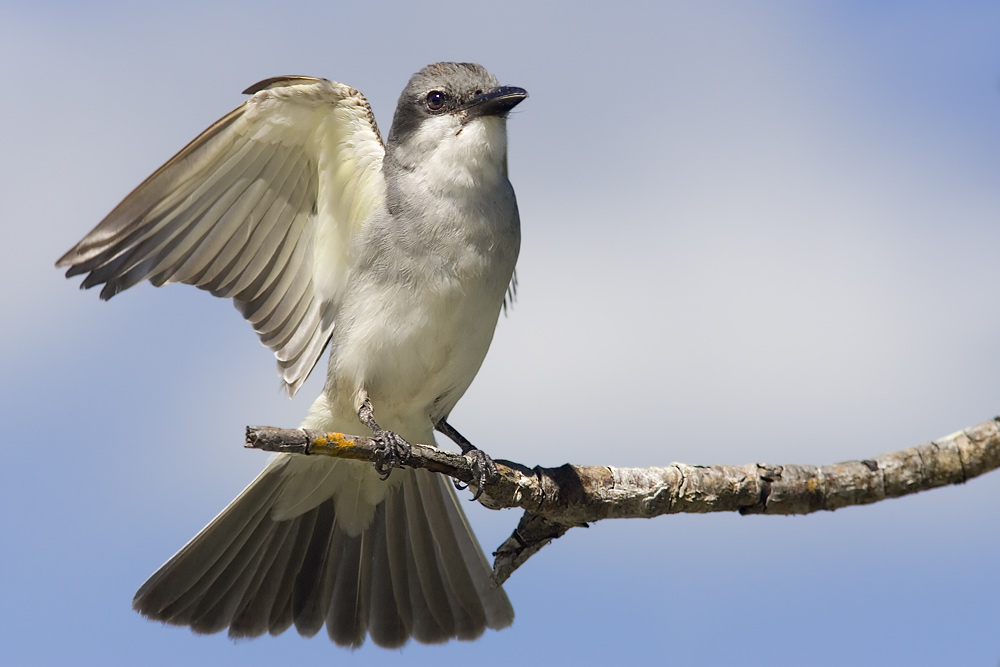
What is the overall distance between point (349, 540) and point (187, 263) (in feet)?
→ 7.44

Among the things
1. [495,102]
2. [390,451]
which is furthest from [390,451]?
[495,102]

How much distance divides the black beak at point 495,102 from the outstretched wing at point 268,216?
659 millimetres

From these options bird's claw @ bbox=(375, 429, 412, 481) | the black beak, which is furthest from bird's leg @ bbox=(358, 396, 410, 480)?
the black beak

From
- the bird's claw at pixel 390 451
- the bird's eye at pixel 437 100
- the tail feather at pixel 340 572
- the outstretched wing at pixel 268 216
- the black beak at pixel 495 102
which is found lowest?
the tail feather at pixel 340 572

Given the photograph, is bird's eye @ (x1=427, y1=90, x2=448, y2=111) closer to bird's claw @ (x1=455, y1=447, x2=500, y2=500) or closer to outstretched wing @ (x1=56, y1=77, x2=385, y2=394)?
outstretched wing @ (x1=56, y1=77, x2=385, y2=394)

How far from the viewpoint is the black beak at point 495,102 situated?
609 centimetres

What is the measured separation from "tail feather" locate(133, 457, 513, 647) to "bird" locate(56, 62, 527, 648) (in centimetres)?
1

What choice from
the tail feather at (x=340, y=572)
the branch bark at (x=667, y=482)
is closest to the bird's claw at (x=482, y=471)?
the branch bark at (x=667, y=482)

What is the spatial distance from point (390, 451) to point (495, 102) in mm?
2444

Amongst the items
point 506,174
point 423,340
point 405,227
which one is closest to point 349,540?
point 423,340

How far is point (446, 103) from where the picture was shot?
6.26 metres

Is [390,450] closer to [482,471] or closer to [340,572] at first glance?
[482,471]

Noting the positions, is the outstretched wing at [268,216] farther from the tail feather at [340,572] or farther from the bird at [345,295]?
the tail feather at [340,572]

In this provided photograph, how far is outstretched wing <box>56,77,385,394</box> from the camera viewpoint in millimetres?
5980
